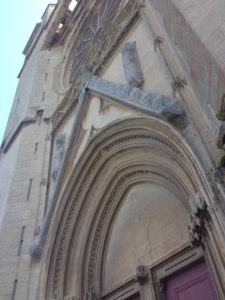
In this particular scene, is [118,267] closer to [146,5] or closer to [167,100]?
[167,100]

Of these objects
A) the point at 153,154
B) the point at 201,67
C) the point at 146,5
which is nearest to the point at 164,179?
the point at 153,154

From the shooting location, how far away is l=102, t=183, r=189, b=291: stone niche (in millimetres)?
3918

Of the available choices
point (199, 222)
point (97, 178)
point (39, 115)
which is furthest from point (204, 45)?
point (39, 115)

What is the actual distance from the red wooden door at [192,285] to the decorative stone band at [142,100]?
4.83 feet

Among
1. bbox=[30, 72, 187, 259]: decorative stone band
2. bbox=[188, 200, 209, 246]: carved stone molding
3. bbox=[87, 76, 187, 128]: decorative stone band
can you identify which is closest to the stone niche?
bbox=[188, 200, 209, 246]: carved stone molding

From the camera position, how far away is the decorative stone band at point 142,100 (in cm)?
339

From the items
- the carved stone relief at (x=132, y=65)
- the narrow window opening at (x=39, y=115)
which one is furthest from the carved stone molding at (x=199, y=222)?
the narrow window opening at (x=39, y=115)

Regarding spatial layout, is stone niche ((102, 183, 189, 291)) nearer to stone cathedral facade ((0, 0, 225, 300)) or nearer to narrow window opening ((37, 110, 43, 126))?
stone cathedral facade ((0, 0, 225, 300))

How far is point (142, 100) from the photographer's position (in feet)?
13.3

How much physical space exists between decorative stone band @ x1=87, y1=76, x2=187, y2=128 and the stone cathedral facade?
2 centimetres

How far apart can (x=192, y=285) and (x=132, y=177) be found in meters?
1.74

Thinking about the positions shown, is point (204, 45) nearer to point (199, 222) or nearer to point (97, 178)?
point (199, 222)

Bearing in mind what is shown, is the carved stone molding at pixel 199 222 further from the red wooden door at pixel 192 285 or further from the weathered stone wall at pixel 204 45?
the weathered stone wall at pixel 204 45

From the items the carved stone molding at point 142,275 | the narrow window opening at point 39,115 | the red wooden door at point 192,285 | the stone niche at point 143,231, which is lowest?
the red wooden door at point 192,285
